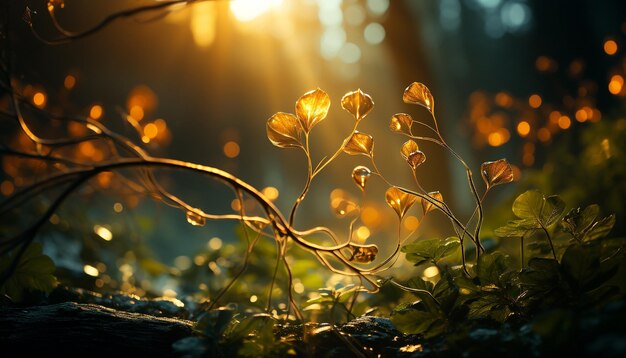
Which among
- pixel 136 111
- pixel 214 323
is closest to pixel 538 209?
pixel 214 323

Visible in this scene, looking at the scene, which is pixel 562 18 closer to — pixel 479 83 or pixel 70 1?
pixel 479 83

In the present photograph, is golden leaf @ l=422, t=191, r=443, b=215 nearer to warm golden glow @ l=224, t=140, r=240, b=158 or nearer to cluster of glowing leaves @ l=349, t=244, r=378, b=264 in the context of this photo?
cluster of glowing leaves @ l=349, t=244, r=378, b=264

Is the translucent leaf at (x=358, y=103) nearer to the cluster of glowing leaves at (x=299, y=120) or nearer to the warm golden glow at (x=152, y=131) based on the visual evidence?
the cluster of glowing leaves at (x=299, y=120)

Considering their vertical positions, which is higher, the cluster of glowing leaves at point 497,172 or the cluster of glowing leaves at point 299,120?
the cluster of glowing leaves at point 299,120

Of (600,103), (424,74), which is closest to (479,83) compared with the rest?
(600,103)

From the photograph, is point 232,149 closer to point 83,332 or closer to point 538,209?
point 83,332

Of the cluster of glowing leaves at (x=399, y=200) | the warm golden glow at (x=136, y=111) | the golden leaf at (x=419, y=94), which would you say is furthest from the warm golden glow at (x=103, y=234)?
the golden leaf at (x=419, y=94)

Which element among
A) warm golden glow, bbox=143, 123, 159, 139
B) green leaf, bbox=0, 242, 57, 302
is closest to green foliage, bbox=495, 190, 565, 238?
green leaf, bbox=0, 242, 57, 302
